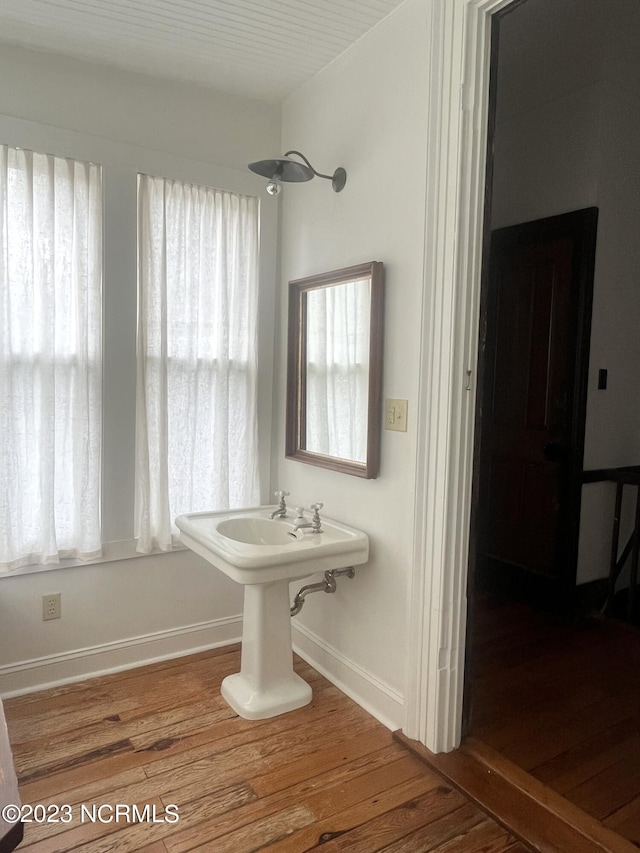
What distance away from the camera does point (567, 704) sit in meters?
2.31

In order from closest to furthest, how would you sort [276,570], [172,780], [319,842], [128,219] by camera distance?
[319,842], [172,780], [276,570], [128,219]

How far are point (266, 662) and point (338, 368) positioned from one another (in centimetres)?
121

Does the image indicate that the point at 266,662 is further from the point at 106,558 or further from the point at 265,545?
the point at 106,558

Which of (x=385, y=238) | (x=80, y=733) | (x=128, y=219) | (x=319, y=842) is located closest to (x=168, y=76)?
(x=128, y=219)

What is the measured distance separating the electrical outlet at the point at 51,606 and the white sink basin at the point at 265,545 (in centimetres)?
56

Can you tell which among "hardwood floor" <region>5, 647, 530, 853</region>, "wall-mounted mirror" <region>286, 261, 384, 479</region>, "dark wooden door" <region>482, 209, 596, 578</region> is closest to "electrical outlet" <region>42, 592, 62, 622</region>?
"hardwood floor" <region>5, 647, 530, 853</region>

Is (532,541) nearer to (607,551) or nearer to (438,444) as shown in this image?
(607,551)

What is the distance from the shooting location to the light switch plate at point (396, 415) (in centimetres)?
211

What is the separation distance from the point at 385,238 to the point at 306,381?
2.53ft

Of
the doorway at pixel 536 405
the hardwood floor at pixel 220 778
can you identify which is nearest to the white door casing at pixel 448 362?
the hardwood floor at pixel 220 778

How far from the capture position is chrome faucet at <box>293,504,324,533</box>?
2.35 metres

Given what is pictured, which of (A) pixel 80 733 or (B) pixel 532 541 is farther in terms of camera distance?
(B) pixel 532 541

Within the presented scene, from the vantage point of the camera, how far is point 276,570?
81.7 inches

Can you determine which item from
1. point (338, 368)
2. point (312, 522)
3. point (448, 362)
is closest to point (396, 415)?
point (448, 362)
